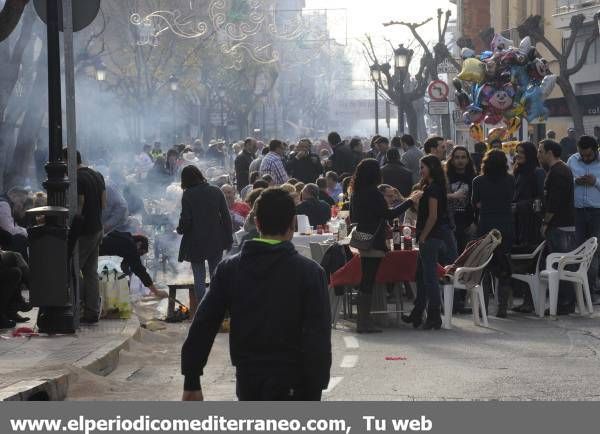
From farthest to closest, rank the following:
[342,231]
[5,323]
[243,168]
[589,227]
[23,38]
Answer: [23,38], [243,168], [342,231], [589,227], [5,323]

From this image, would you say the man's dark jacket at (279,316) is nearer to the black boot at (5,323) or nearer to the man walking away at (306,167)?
the black boot at (5,323)

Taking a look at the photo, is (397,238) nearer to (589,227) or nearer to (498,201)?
(498,201)

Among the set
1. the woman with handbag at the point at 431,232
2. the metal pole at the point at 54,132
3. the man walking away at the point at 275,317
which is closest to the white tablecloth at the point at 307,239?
the woman with handbag at the point at 431,232

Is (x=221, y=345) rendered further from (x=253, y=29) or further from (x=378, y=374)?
(x=253, y=29)

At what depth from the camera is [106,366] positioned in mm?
12500

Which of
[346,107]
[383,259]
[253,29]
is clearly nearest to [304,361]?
[383,259]

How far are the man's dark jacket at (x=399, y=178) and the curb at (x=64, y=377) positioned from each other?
284 inches

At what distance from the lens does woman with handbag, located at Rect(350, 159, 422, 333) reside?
1459 cm

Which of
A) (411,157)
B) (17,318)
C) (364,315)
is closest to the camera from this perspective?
(364,315)

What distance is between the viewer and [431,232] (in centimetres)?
1515

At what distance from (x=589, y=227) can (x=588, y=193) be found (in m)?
0.39

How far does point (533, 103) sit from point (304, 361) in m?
19.1

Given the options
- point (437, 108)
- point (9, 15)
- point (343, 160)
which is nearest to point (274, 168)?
point (343, 160)

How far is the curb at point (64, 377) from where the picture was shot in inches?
400
